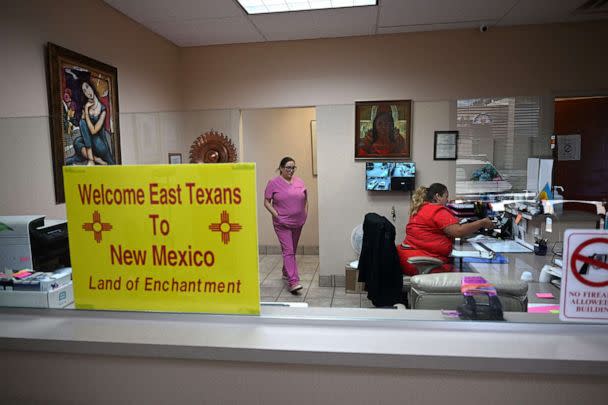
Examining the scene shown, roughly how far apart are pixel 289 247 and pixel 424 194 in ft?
3.65

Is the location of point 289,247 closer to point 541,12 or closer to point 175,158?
point 175,158

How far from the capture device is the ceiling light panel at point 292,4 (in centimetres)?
314

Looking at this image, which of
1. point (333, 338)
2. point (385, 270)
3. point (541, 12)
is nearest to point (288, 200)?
point (385, 270)

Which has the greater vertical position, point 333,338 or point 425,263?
point 333,338

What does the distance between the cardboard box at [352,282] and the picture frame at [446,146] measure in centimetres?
170

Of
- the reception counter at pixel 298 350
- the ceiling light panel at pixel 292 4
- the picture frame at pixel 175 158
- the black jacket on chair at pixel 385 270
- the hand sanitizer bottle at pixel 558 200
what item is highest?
the ceiling light panel at pixel 292 4

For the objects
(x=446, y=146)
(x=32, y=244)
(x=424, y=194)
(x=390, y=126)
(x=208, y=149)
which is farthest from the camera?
(x=390, y=126)

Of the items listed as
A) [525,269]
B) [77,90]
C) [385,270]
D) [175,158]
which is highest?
[77,90]

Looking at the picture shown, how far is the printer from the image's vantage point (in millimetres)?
1318

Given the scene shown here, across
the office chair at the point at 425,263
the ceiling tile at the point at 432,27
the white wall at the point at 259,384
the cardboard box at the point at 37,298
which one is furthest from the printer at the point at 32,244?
the ceiling tile at the point at 432,27

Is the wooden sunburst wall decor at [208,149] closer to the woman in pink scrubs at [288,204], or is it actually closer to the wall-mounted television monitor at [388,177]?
the woman in pink scrubs at [288,204]

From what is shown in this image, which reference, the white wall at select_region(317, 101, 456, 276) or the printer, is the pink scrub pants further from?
the printer

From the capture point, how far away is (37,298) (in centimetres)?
123

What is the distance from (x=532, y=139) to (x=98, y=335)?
163 centimetres
